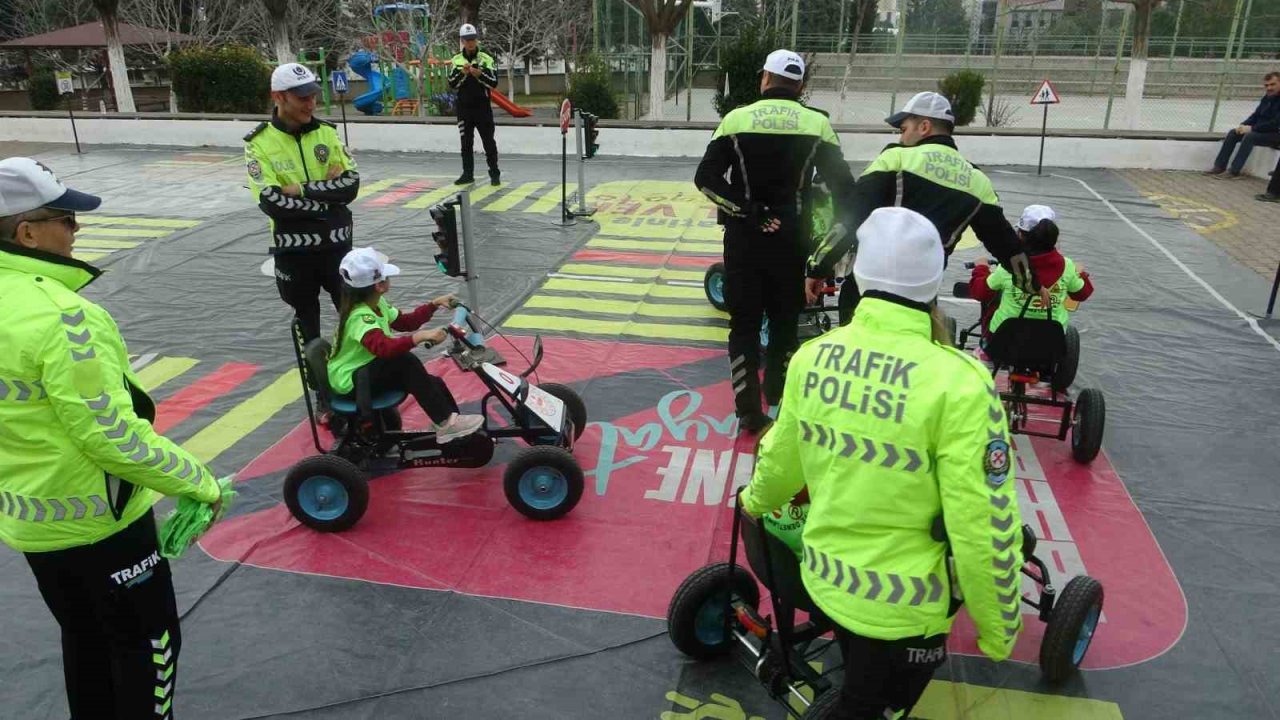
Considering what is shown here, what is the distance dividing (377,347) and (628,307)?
339cm

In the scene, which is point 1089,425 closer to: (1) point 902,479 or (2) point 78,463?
(1) point 902,479

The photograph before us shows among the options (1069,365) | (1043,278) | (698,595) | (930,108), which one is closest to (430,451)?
(698,595)

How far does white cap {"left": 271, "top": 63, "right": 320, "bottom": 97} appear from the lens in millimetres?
4695

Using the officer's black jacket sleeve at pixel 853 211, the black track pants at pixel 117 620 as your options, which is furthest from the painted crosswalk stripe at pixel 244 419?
the officer's black jacket sleeve at pixel 853 211

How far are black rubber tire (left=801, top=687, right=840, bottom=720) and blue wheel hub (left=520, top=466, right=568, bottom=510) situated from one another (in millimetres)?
1962

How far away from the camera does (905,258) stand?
205 centimetres

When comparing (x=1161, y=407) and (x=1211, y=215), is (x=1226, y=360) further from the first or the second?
(x=1211, y=215)

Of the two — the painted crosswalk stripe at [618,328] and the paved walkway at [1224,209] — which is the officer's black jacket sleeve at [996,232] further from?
the paved walkway at [1224,209]

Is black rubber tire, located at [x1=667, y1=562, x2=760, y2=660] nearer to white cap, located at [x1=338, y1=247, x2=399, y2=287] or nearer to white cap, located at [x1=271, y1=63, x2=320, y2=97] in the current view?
white cap, located at [x1=338, y1=247, x2=399, y2=287]

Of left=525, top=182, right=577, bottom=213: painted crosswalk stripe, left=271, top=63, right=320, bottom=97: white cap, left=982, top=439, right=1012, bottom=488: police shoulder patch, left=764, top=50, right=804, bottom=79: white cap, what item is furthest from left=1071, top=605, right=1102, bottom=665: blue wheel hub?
left=525, top=182, right=577, bottom=213: painted crosswalk stripe

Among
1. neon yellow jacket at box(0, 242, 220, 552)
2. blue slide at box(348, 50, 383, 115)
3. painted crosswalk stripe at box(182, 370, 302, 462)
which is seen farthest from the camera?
blue slide at box(348, 50, 383, 115)

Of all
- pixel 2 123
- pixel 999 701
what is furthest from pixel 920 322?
pixel 2 123

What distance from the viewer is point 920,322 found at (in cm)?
207

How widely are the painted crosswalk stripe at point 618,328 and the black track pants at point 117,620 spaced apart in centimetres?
433
